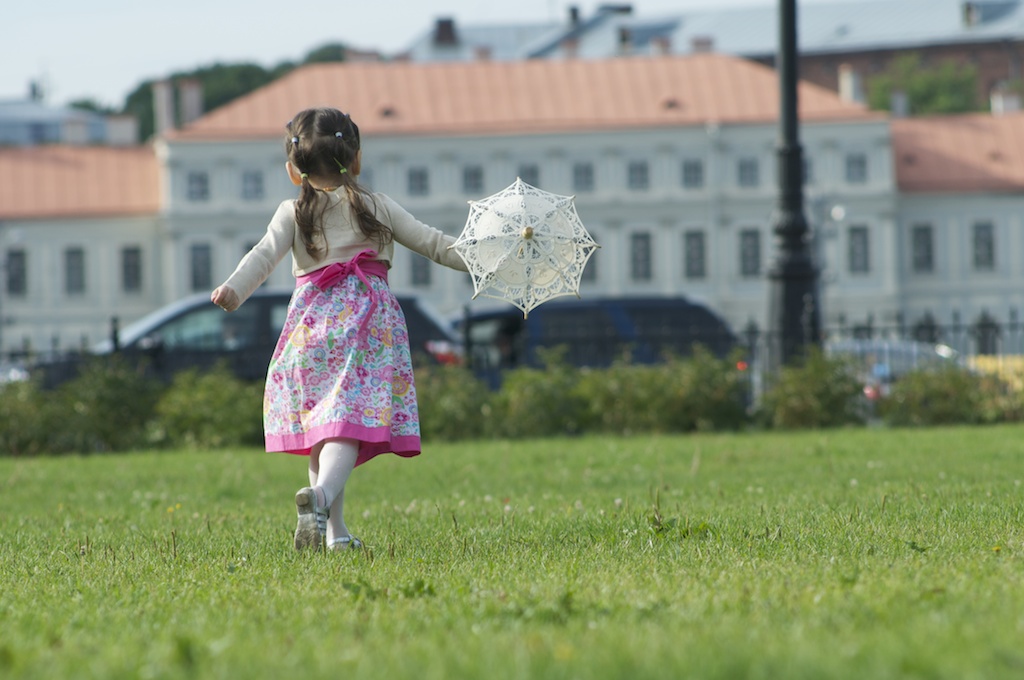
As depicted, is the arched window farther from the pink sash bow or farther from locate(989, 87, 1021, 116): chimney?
locate(989, 87, 1021, 116): chimney

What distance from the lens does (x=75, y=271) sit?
2928 inches

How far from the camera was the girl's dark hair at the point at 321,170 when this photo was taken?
5805 millimetres

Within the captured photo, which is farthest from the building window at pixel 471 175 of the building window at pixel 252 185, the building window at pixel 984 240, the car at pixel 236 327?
the car at pixel 236 327

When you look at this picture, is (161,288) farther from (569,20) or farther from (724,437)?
(724,437)

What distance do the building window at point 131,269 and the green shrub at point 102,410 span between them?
201ft

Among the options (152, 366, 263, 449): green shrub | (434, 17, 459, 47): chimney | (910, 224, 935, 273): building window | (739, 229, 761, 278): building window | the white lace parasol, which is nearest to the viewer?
the white lace parasol

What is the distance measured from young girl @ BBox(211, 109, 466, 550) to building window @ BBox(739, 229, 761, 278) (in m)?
68.0

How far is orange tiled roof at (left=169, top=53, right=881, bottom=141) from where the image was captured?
72000 millimetres

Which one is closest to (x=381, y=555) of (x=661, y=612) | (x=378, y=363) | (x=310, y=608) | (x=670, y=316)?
(x=378, y=363)

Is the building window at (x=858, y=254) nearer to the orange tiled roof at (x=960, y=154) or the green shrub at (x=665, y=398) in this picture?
the orange tiled roof at (x=960, y=154)

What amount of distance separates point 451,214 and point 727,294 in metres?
12.7

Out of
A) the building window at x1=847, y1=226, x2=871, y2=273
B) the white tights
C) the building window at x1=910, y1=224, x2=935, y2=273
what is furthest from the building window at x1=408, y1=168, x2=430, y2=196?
the white tights

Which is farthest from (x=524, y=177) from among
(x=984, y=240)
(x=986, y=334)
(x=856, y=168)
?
(x=986, y=334)

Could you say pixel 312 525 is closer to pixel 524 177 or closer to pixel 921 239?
pixel 524 177
